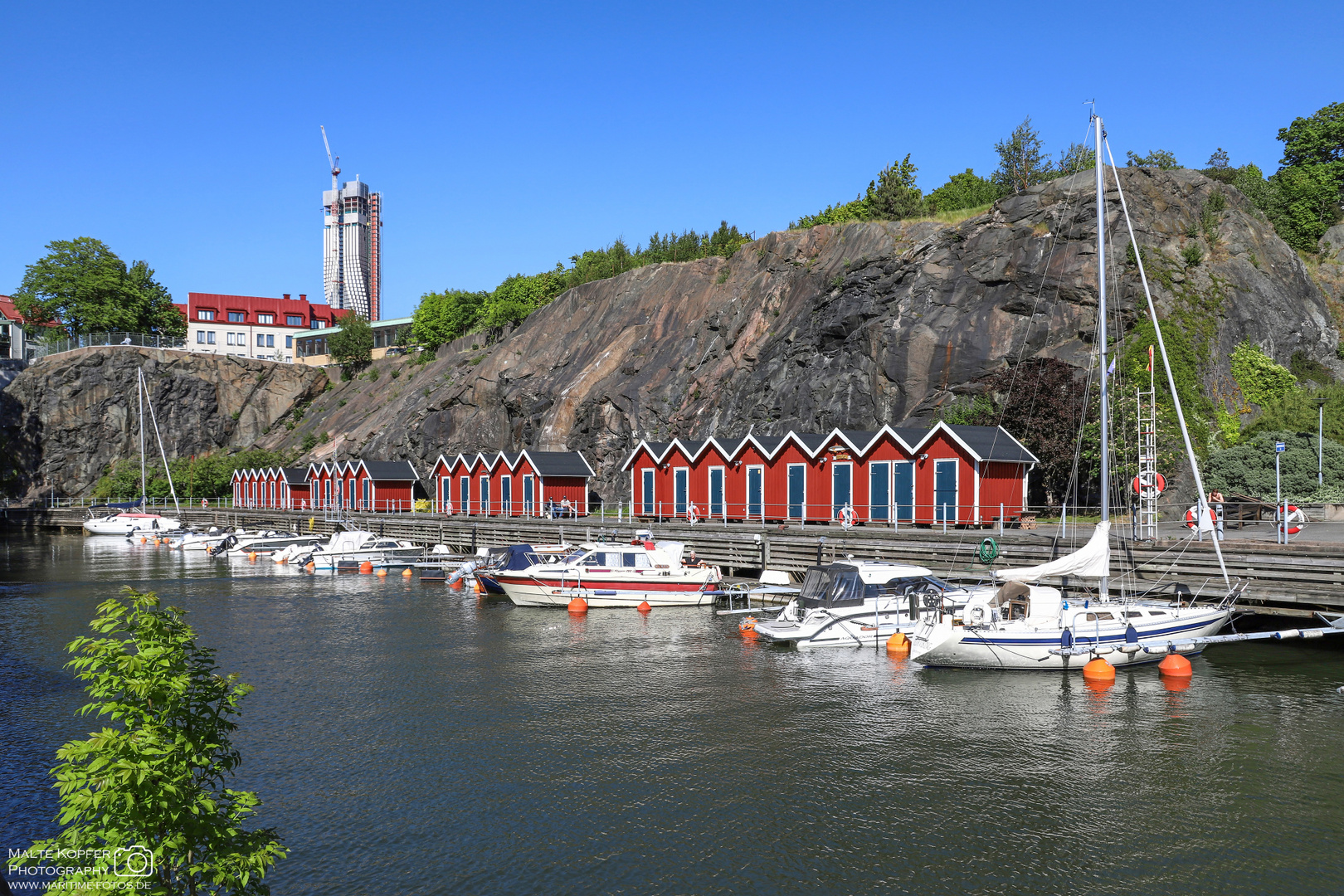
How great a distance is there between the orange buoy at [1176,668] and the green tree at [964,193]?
6574 centimetres

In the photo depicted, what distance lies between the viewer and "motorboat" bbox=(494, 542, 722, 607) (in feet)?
135

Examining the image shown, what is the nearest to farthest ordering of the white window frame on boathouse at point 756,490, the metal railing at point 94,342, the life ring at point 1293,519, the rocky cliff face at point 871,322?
the life ring at point 1293,519 < the white window frame on boathouse at point 756,490 < the rocky cliff face at point 871,322 < the metal railing at point 94,342

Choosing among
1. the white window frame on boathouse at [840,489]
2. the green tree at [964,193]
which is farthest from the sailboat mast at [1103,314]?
the green tree at [964,193]

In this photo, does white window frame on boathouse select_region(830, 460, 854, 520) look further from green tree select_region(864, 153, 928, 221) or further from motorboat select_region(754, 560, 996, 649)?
green tree select_region(864, 153, 928, 221)

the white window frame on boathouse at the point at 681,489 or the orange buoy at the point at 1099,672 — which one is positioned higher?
the white window frame on boathouse at the point at 681,489

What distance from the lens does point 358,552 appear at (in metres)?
60.8

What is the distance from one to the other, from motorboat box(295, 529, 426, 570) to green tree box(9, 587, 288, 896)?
52.6m

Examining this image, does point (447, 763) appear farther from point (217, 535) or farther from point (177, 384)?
point (177, 384)

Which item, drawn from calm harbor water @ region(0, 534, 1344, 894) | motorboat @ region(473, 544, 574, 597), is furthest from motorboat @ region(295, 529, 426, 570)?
calm harbor water @ region(0, 534, 1344, 894)

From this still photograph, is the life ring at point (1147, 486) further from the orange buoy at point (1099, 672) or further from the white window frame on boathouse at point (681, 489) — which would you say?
the white window frame on boathouse at point (681, 489)

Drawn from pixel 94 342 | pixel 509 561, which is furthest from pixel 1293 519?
pixel 94 342

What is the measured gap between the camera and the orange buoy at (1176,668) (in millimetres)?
25516

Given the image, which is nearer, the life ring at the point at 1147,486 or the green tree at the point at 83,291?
the life ring at the point at 1147,486

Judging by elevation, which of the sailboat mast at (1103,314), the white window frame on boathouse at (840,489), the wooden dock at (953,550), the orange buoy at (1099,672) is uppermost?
the sailboat mast at (1103,314)
